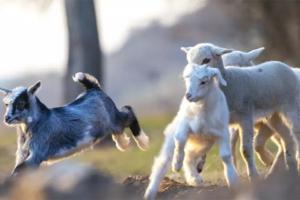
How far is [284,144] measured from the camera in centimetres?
1065

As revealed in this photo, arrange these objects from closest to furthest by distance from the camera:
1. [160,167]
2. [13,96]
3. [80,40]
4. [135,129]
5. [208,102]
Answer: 1. [208,102]
2. [160,167]
3. [13,96]
4. [135,129]
5. [80,40]

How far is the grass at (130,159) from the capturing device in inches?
453

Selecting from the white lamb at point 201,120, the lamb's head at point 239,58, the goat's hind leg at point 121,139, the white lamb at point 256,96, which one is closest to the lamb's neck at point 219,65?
the white lamb at point 256,96

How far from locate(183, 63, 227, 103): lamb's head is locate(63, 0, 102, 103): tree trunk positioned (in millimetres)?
10741

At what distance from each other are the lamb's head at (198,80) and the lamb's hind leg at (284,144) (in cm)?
208

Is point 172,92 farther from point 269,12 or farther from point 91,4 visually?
point 91,4

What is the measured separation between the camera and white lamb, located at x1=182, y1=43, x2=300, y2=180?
382 inches

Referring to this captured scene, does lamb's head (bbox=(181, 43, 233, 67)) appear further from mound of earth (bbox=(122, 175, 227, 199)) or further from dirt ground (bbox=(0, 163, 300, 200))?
dirt ground (bbox=(0, 163, 300, 200))

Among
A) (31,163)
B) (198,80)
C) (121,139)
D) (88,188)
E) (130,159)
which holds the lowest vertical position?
(130,159)

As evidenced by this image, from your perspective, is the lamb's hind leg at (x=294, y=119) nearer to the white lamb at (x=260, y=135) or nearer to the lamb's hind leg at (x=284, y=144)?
the lamb's hind leg at (x=284, y=144)

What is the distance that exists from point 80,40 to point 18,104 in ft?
33.1

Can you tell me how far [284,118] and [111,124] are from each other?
7.39 feet

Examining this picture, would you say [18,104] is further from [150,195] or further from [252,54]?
[252,54]

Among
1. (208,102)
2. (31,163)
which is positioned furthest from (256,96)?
(31,163)
